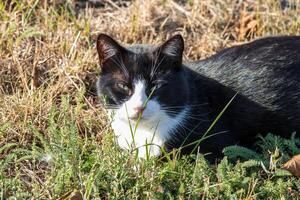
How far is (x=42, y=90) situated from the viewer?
4.02m

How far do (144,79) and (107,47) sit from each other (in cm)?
27

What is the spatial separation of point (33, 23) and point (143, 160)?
6.14ft

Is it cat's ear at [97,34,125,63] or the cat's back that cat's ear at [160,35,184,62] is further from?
the cat's back

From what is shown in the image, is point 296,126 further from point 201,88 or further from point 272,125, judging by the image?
point 201,88

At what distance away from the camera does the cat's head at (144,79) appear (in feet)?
11.4

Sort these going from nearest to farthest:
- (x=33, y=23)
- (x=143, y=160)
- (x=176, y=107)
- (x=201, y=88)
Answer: (x=143, y=160)
(x=176, y=107)
(x=201, y=88)
(x=33, y=23)

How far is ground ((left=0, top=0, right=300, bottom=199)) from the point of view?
3.20m

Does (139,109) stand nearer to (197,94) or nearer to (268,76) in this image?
(197,94)

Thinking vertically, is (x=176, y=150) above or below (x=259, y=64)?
below

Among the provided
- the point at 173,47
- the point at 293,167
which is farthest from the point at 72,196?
the point at 293,167

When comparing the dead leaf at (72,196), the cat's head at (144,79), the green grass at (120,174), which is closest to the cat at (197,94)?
the cat's head at (144,79)

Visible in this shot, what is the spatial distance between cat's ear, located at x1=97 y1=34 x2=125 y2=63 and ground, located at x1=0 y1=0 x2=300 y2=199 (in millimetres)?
329

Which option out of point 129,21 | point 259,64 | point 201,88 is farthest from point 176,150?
point 129,21

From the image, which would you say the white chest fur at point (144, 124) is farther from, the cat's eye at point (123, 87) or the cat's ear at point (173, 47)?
the cat's ear at point (173, 47)
